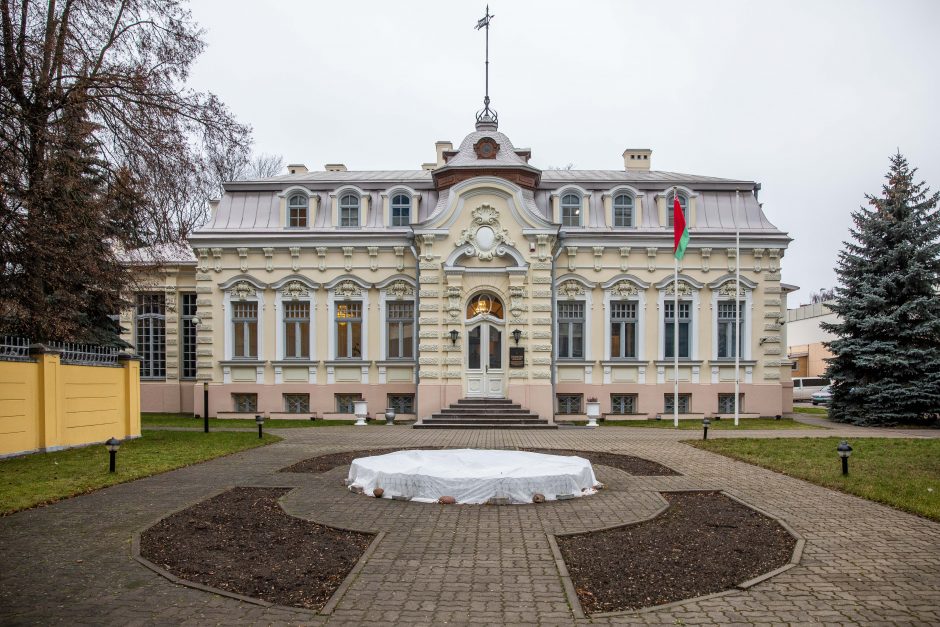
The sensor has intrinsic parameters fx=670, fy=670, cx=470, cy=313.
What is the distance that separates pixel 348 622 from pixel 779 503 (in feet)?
23.1

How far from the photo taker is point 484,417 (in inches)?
851

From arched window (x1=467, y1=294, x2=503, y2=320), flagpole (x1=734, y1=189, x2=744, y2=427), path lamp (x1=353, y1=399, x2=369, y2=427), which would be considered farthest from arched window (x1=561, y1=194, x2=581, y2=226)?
path lamp (x1=353, y1=399, x2=369, y2=427)

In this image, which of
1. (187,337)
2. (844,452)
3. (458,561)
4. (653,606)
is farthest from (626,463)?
(187,337)

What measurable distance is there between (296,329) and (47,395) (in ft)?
34.8

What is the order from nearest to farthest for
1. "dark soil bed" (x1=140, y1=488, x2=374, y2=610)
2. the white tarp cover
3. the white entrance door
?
"dark soil bed" (x1=140, y1=488, x2=374, y2=610)
the white tarp cover
the white entrance door

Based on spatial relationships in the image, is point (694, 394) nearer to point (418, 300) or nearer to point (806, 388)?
point (418, 300)

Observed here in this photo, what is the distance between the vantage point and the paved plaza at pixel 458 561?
545 cm

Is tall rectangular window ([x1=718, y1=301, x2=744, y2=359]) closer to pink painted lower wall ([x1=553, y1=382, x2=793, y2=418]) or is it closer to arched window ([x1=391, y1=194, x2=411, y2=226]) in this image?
pink painted lower wall ([x1=553, y1=382, x2=793, y2=418])

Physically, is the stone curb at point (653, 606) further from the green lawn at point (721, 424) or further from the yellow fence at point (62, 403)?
the green lawn at point (721, 424)

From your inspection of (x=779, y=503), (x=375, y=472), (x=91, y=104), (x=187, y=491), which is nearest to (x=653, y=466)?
(x=779, y=503)

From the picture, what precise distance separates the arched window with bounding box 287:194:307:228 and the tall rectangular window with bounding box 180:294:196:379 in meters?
5.39

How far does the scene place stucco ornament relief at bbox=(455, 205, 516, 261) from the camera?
22.7m

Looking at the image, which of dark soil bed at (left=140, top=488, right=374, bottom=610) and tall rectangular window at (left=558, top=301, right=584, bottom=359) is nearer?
dark soil bed at (left=140, top=488, right=374, bottom=610)

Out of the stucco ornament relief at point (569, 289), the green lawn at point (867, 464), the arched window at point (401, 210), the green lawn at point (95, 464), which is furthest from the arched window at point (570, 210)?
the green lawn at point (95, 464)
